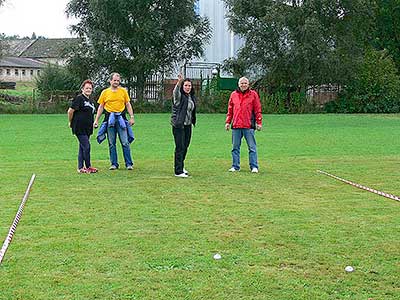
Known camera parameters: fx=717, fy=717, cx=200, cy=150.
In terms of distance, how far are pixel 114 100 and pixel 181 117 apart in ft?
4.77

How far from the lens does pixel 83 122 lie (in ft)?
42.7

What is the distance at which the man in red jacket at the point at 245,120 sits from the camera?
1334cm

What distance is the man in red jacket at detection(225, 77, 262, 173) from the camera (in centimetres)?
1334

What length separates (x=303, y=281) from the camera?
A: 5.71 metres

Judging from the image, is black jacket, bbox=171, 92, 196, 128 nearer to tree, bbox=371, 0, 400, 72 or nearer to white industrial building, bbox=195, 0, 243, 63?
white industrial building, bbox=195, 0, 243, 63

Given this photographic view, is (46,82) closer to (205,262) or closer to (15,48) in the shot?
(205,262)

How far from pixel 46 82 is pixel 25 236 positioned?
4194 centimetres

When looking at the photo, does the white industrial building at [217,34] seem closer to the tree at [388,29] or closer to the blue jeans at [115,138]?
the tree at [388,29]

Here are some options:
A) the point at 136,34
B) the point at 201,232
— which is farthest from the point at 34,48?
the point at 201,232

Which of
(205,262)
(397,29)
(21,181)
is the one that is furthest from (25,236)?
(397,29)

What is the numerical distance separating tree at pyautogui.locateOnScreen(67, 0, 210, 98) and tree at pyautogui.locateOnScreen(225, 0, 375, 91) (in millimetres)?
3088

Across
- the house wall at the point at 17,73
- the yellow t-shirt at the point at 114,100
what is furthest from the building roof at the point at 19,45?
the yellow t-shirt at the point at 114,100

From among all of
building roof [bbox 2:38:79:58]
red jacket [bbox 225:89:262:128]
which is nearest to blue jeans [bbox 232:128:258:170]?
red jacket [bbox 225:89:262:128]

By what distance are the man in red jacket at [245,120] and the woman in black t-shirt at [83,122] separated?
2563 millimetres
